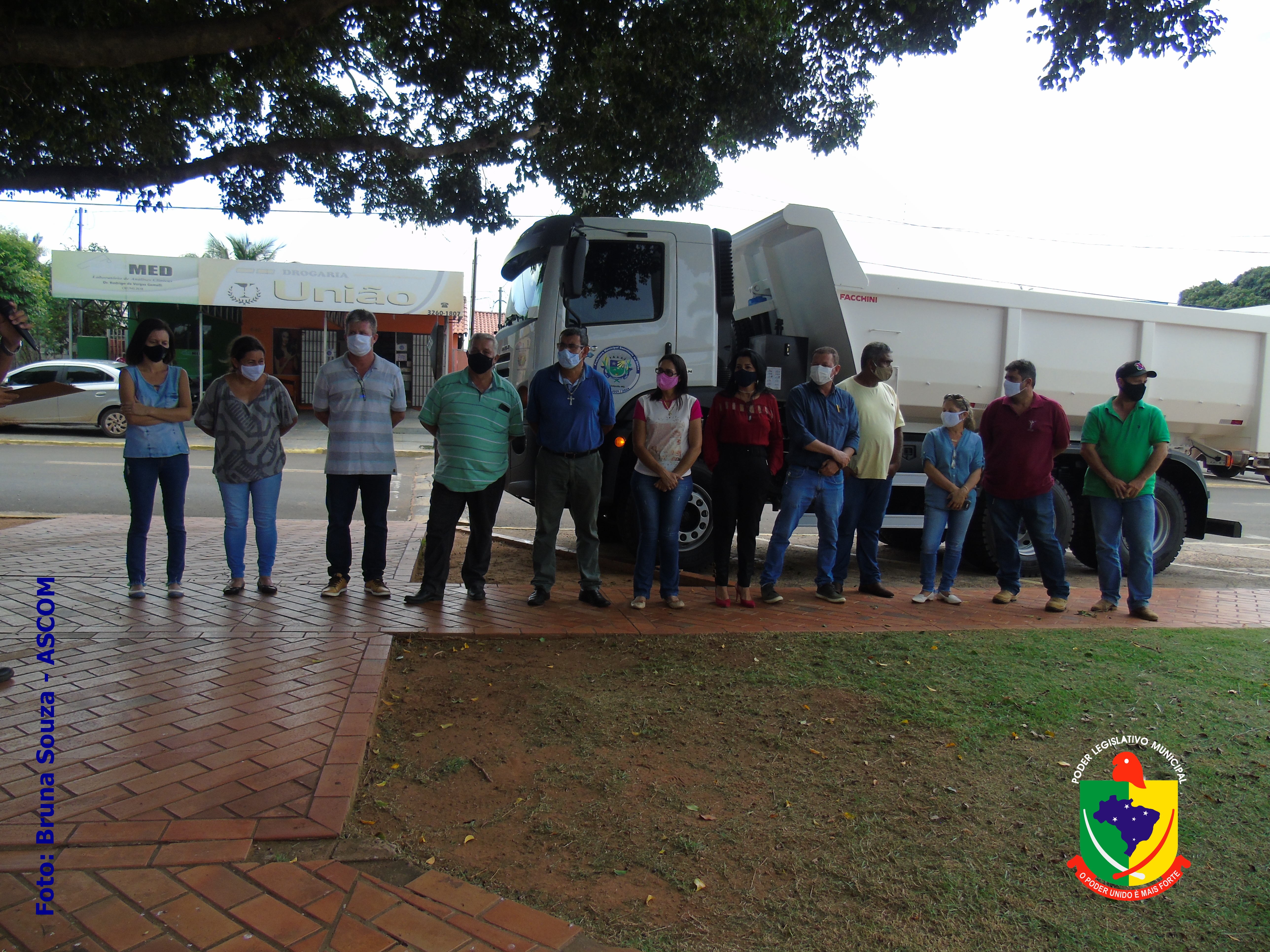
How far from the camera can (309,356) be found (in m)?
25.0

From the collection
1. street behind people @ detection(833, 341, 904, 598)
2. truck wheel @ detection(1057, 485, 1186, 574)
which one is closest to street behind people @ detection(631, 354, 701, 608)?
street behind people @ detection(833, 341, 904, 598)

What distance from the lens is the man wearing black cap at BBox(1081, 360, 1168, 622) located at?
20.2 ft

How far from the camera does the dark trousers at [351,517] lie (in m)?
5.80

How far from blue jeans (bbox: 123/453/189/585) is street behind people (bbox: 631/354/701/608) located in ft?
9.71

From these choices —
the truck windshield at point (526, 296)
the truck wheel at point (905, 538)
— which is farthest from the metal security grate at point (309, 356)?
the truck wheel at point (905, 538)

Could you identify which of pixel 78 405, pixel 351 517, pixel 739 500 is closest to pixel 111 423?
pixel 78 405

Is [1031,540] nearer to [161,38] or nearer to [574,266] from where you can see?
[574,266]

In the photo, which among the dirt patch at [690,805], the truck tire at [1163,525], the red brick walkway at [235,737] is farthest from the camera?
the truck tire at [1163,525]

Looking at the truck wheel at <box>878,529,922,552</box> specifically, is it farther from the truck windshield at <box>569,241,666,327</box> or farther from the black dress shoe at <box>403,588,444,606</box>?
the black dress shoe at <box>403,588,444,606</box>

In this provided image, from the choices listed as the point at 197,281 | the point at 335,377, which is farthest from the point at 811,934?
the point at 197,281

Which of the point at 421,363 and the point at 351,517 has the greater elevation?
the point at 421,363

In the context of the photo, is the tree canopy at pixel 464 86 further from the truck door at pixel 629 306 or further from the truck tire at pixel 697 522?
the truck tire at pixel 697 522

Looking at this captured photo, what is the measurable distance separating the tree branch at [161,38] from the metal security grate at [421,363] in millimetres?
20388

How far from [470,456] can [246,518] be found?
159cm
